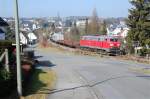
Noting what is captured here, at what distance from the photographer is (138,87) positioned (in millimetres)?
23859

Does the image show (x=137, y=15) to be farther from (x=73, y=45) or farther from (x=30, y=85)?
(x=30, y=85)

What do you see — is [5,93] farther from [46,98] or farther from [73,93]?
[73,93]

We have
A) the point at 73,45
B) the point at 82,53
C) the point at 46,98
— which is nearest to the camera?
the point at 46,98

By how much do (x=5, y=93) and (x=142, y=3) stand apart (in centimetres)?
5153

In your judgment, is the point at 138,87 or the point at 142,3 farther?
the point at 142,3

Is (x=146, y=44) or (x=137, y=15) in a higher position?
(x=137, y=15)

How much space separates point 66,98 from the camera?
18.5 metres

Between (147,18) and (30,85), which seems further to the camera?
(147,18)

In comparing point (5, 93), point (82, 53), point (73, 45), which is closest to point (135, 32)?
point (82, 53)

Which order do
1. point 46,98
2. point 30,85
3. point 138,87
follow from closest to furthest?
point 46,98, point 30,85, point 138,87

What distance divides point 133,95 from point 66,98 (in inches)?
144

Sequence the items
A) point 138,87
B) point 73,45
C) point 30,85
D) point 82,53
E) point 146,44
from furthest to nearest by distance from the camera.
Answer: point 73,45 < point 82,53 < point 146,44 < point 138,87 < point 30,85

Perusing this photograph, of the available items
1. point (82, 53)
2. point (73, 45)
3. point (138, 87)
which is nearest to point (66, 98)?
point (138, 87)

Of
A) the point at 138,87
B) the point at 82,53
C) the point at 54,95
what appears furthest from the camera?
the point at 82,53
